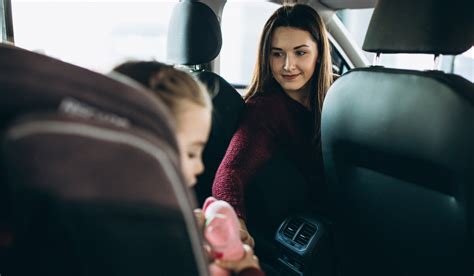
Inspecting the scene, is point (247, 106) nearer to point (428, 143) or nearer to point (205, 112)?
point (428, 143)

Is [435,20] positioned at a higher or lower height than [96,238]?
higher

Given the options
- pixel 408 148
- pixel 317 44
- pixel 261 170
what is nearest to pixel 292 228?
pixel 261 170

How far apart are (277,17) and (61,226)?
5.01ft

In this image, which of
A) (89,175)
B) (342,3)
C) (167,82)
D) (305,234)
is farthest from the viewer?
(342,3)

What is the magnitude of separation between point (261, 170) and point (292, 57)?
1.58ft

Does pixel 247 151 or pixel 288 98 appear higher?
pixel 288 98

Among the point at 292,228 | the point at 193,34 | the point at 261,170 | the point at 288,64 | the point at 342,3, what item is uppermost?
the point at 342,3

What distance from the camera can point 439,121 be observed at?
3.78 ft

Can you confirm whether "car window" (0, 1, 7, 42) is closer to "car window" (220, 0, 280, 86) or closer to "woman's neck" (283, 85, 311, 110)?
"car window" (220, 0, 280, 86)

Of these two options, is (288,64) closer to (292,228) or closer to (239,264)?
(292,228)

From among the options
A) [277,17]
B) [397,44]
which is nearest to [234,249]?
[397,44]

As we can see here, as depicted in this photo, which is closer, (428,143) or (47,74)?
(47,74)

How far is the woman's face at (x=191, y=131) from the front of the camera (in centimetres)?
77

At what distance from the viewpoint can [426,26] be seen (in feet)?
3.99
